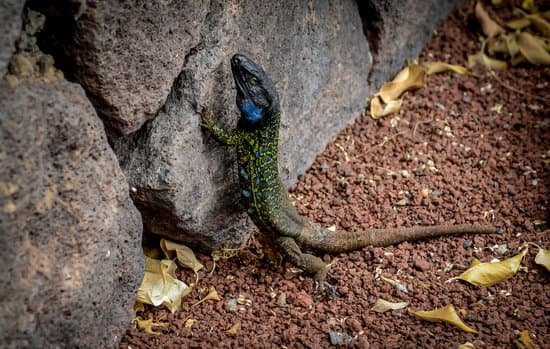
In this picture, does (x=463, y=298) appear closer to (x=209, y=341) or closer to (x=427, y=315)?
(x=427, y=315)

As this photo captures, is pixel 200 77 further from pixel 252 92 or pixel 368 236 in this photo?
pixel 368 236

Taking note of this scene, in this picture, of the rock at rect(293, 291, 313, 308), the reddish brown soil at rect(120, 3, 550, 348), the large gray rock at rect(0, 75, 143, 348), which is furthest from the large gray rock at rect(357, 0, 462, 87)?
the large gray rock at rect(0, 75, 143, 348)

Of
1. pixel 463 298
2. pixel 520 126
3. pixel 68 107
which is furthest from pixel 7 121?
pixel 520 126

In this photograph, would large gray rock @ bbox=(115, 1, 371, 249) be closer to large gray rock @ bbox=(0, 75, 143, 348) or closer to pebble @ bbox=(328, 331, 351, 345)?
large gray rock @ bbox=(0, 75, 143, 348)

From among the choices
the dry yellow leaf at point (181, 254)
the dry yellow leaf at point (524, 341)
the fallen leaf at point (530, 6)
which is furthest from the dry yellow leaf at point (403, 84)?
the dry yellow leaf at point (524, 341)

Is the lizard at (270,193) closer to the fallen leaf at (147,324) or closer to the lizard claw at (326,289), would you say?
the lizard claw at (326,289)

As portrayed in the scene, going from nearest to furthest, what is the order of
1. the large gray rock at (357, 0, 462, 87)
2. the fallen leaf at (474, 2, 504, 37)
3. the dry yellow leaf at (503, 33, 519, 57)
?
the large gray rock at (357, 0, 462, 87), the dry yellow leaf at (503, 33, 519, 57), the fallen leaf at (474, 2, 504, 37)
